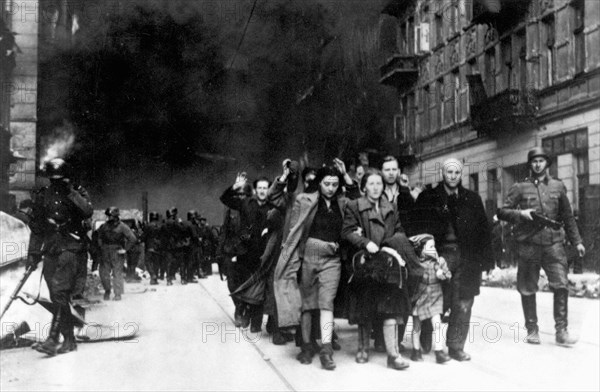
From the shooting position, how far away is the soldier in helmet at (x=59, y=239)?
8.05 m

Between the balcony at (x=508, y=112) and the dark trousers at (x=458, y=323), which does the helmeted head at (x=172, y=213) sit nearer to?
the balcony at (x=508, y=112)

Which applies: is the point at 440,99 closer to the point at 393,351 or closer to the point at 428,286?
the point at 428,286

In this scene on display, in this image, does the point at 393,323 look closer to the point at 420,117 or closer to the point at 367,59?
the point at 367,59

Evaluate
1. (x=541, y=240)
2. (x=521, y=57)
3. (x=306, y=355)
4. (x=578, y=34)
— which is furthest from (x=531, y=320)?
(x=521, y=57)

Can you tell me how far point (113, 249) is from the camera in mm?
15812

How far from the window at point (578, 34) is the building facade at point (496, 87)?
4cm

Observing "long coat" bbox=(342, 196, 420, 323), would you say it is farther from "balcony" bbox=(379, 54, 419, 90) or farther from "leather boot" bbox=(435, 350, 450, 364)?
"balcony" bbox=(379, 54, 419, 90)

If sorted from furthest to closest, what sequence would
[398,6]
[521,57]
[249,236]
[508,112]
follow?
[398,6]
[521,57]
[508,112]
[249,236]

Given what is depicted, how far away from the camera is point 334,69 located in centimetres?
2045

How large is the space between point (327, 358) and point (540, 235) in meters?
3.13

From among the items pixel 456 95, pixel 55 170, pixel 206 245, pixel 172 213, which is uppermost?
pixel 456 95

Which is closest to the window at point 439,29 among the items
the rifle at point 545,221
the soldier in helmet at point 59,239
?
the rifle at point 545,221

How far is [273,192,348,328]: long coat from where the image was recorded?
7.67 m

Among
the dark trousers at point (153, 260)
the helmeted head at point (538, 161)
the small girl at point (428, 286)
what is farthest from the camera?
the dark trousers at point (153, 260)
